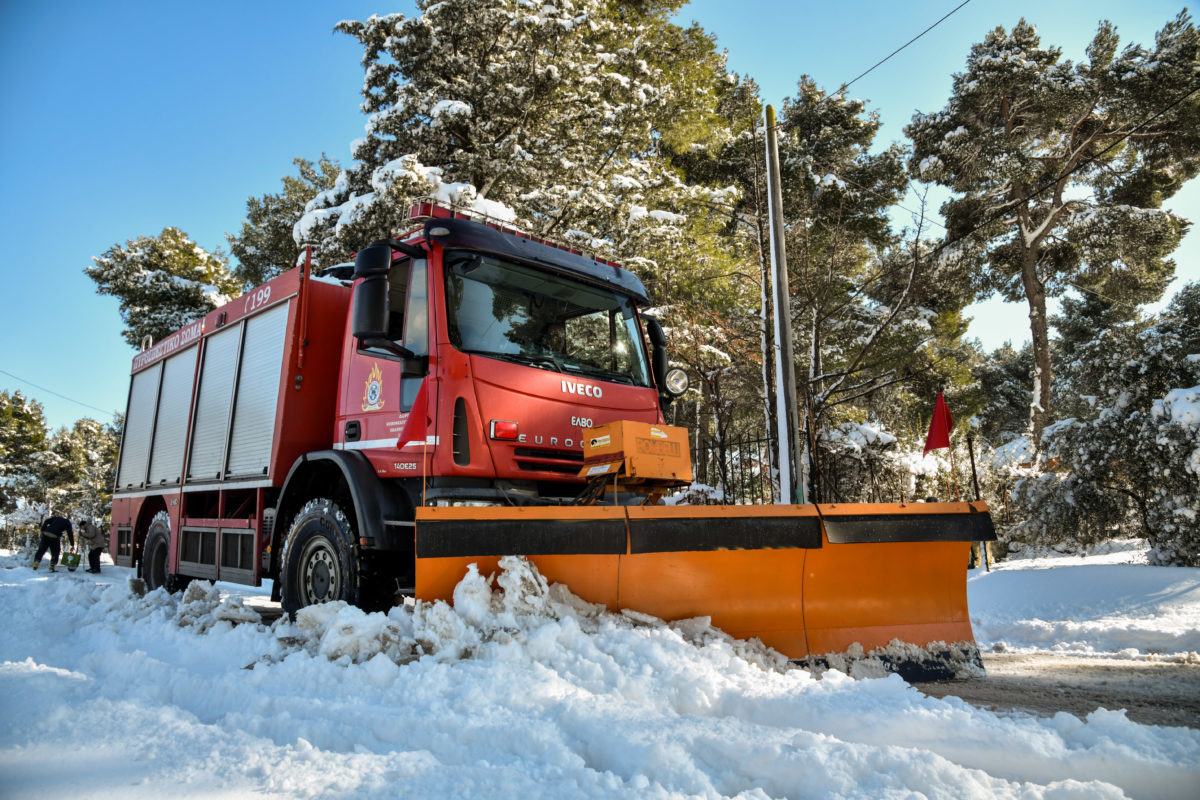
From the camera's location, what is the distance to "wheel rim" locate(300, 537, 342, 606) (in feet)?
15.2

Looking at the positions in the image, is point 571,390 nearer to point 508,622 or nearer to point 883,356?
point 508,622

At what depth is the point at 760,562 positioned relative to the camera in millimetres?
4180

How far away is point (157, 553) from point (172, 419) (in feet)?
4.87

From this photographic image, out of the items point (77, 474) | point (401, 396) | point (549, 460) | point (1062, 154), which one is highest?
point (1062, 154)

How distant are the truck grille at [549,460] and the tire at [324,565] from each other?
1202mm

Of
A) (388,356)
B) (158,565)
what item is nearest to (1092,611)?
(388,356)

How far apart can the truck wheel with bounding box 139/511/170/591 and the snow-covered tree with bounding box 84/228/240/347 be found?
49.8ft

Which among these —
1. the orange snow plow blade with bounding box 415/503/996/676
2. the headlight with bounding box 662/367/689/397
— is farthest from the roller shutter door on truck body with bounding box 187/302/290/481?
the headlight with bounding box 662/367/689/397

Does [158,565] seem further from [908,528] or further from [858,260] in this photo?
[858,260]

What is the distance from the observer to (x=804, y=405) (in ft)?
50.5

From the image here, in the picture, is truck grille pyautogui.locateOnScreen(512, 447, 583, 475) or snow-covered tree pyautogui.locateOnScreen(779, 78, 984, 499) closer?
truck grille pyautogui.locateOnScreen(512, 447, 583, 475)

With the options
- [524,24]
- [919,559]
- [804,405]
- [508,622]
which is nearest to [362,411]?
[508,622]

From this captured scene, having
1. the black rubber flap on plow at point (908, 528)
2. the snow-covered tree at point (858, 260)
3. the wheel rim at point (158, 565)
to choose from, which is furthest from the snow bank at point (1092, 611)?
the snow-covered tree at point (858, 260)

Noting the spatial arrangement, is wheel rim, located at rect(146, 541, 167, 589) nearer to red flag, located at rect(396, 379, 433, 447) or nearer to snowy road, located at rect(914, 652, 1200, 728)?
red flag, located at rect(396, 379, 433, 447)
